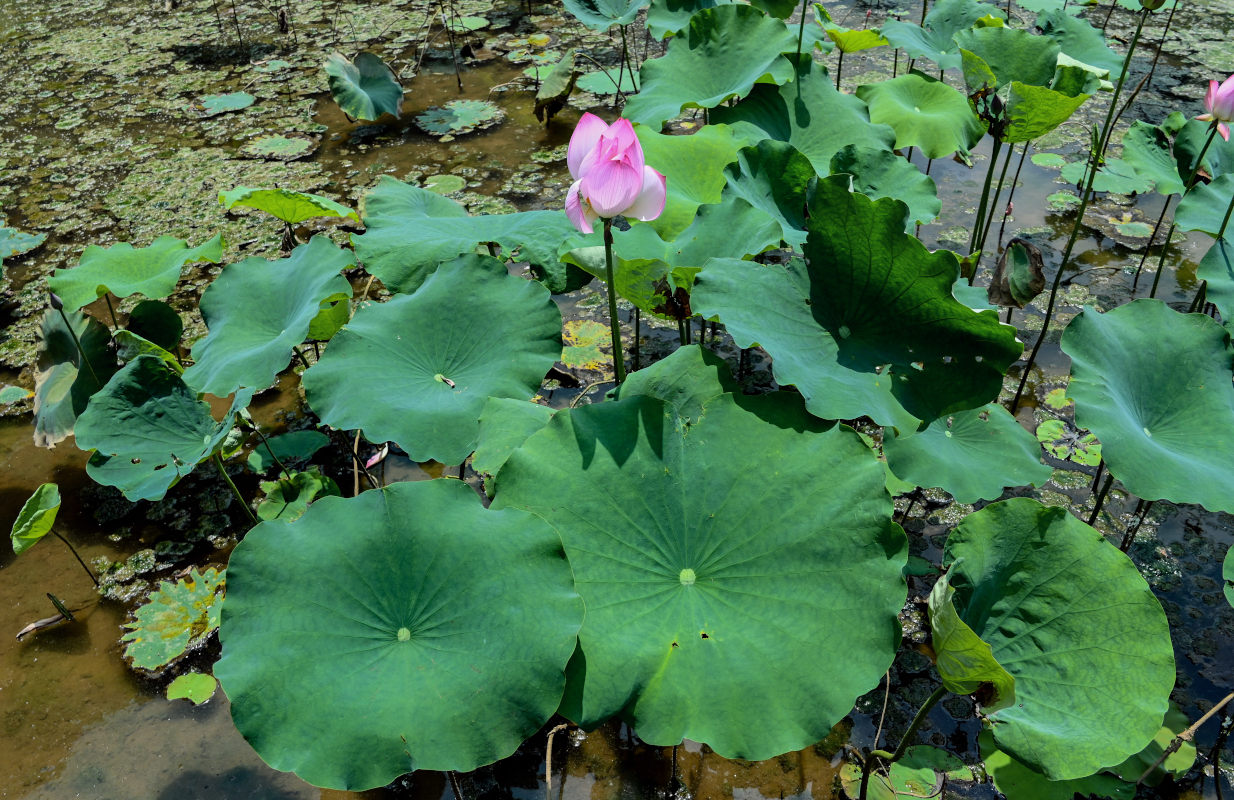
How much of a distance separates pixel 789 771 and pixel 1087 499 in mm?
1227

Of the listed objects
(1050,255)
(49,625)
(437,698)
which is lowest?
(49,625)

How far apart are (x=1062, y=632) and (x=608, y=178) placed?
48.1 inches

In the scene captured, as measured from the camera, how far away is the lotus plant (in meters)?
1.65

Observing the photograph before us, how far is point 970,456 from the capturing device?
6.50ft

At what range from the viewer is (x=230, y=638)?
4.95ft

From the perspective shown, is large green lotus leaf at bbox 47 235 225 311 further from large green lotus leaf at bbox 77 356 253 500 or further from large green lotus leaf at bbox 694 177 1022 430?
large green lotus leaf at bbox 694 177 1022 430

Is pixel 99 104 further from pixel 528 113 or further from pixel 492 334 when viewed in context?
pixel 492 334

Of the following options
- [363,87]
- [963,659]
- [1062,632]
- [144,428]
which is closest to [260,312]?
[144,428]

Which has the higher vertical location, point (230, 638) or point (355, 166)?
point (230, 638)

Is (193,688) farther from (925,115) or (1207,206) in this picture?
(1207,206)

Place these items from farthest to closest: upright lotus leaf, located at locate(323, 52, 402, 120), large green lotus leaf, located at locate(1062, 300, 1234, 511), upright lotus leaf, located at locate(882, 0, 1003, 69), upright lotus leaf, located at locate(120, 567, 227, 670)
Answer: upright lotus leaf, located at locate(323, 52, 402, 120) → upright lotus leaf, located at locate(882, 0, 1003, 69) → upright lotus leaf, located at locate(120, 567, 227, 670) → large green lotus leaf, located at locate(1062, 300, 1234, 511)

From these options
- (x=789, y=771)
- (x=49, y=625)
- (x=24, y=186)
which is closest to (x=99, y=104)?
(x=24, y=186)

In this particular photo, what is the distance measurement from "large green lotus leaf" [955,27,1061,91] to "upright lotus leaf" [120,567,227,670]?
287cm

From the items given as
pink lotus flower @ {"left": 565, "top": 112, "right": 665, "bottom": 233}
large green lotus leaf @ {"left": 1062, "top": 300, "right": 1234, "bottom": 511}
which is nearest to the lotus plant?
pink lotus flower @ {"left": 565, "top": 112, "right": 665, "bottom": 233}
